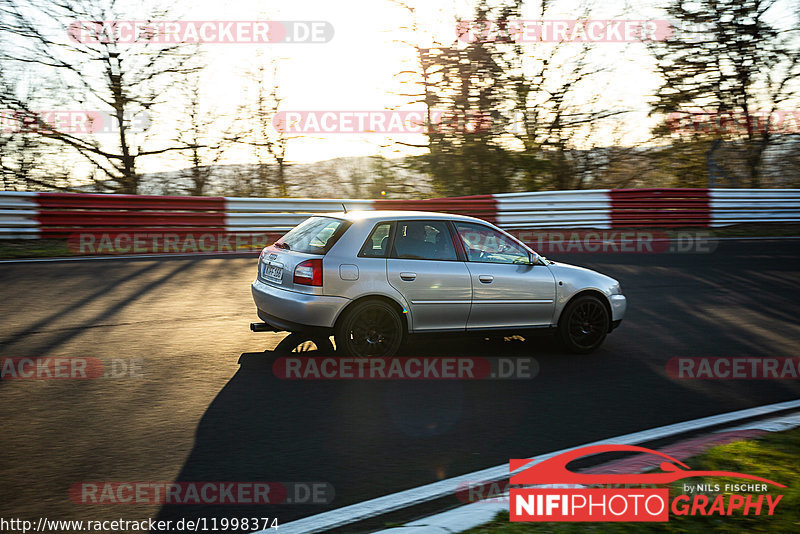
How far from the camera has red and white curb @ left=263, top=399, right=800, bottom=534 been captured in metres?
3.57

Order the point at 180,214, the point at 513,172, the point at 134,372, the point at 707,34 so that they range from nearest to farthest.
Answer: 1. the point at 134,372
2. the point at 180,214
3. the point at 513,172
4. the point at 707,34

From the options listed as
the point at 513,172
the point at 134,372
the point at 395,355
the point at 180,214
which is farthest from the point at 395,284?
the point at 513,172

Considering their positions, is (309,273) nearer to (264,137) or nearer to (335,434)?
(335,434)

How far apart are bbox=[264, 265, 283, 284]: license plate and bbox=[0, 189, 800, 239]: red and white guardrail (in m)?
8.19

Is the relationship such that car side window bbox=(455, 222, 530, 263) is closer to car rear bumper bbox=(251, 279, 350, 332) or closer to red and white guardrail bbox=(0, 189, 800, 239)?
car rear bumper bbox=(251, 279, 350, 332)

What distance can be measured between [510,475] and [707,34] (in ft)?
74.6

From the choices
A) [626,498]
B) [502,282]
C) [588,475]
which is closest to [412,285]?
[502,282]

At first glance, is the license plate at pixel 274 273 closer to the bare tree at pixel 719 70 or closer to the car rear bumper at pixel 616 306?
the car rear bumper at pixel 616 306

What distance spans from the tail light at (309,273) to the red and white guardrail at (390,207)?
885cm

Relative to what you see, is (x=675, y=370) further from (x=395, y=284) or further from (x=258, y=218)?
(x=258, y=218)

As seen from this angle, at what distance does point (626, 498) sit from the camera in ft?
12.9

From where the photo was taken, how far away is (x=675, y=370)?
7066 mm

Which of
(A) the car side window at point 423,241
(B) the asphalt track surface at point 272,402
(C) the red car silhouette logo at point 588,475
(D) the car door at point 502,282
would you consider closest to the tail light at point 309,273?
(A) the car side window at point 423,241

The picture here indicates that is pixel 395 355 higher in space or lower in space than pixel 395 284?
lower
